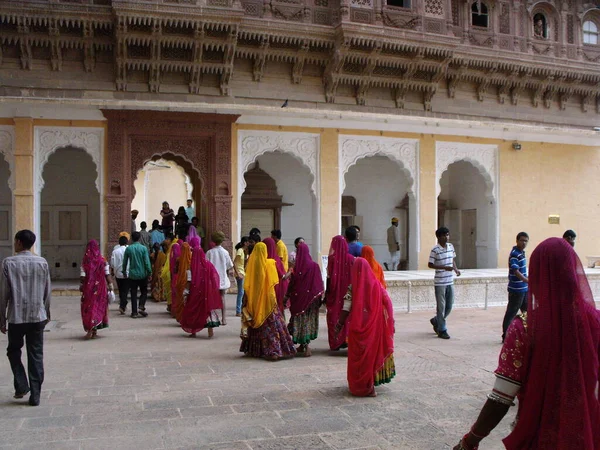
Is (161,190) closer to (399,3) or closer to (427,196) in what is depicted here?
(399,3)

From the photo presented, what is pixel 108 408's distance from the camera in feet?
16.1

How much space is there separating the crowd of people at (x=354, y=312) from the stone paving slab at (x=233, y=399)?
0.34 m

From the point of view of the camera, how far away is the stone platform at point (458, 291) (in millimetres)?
11352

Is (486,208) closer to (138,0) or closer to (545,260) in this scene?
(138,0)

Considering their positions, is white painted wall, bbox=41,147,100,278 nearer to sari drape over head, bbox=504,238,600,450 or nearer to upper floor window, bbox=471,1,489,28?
upper floor window, bbox=471,1,489,28

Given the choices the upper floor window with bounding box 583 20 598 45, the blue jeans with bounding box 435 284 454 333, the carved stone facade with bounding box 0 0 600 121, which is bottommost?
the blue jeans with bounding box 435 284 454 333

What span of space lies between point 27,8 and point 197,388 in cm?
1098

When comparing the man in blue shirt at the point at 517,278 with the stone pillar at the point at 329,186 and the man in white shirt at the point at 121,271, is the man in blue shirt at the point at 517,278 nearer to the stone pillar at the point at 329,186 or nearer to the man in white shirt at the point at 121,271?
the man in white shirt at the point at 121,271

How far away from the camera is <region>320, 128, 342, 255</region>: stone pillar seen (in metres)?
14.5

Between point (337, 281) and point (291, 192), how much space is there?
35.1ft

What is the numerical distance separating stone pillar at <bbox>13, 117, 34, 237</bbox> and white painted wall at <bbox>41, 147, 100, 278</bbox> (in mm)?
3379

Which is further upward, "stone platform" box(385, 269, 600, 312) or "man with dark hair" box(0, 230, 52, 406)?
"man with dark hair" box(0, 230, 52, 406)

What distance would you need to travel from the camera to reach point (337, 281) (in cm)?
700

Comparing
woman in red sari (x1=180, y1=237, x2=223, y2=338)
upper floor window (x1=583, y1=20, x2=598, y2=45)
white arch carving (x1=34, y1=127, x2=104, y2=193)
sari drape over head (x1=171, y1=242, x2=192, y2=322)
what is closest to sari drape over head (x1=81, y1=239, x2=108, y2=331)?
woman in red sari (x1=180, y1=237, x2=223, y2=338)
